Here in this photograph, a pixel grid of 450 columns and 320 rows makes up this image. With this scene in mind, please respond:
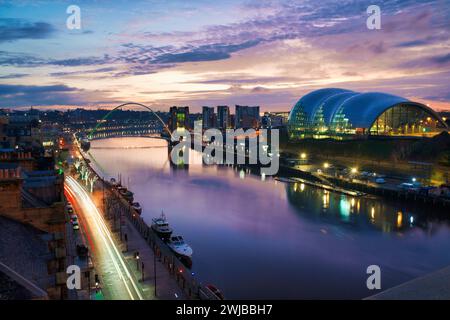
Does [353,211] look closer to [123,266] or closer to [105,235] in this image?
[105,235]

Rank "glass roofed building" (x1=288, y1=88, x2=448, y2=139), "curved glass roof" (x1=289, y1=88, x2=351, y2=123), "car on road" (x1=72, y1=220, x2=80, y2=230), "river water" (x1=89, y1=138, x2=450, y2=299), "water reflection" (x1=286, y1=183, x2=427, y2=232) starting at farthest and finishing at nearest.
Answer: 1. "curved glass roof" (x1=289, y1=88, x2=351, y2=123)
2. "glass roofed building" (x1=288, y1=88, x2=448, y2=139)
3. "water reflection" (x1=286, y1=183, x2=427, y2=232)
4. "car on road" (x1=72, y1=220, x2=80, y2=230)
5. "river water" (x1=89, y1=138, x2=450, y2=299)

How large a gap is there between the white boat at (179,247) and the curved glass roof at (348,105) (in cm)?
4598

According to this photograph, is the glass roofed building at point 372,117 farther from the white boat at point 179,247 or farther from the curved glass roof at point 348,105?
the white boat at point 179,247

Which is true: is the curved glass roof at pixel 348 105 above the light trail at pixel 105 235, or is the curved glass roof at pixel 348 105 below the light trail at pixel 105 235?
above

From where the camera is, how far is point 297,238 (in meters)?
24.5

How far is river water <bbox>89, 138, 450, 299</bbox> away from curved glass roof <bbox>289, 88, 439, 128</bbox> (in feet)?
80.9

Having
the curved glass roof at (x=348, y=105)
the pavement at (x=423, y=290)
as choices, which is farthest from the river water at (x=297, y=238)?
the curved glass roof at (x=348, y=105)

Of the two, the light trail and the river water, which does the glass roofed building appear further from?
the light trail

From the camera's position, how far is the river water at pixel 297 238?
18.0 m

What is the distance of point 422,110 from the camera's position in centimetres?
6103

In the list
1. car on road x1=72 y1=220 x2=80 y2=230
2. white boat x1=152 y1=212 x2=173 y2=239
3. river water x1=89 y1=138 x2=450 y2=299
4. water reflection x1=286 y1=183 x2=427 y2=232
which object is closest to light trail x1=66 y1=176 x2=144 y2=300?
car on road x1=72 y1=220 x2=80 y2=230

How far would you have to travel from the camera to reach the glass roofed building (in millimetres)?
59625
